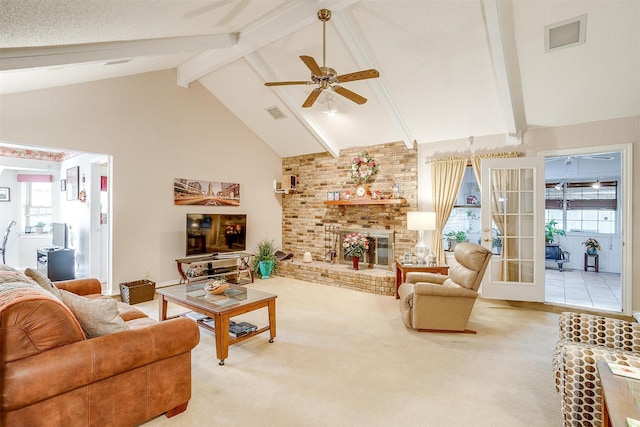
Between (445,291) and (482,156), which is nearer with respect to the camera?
(445,291)

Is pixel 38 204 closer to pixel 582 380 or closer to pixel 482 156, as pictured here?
pixel 482 156

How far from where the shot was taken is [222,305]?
2.96 m

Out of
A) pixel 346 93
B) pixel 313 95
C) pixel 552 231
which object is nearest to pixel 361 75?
pixel 346 93

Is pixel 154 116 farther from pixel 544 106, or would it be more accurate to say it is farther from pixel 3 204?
pixel 544 106

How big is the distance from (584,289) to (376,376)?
200 inches

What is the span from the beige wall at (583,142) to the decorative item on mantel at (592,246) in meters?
4.08

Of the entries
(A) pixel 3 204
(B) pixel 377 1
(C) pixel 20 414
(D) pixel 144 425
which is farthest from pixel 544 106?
(A) pixel 3 204

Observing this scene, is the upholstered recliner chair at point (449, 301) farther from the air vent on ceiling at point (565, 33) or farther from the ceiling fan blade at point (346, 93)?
the air vent on ceiling at point (565, 33)

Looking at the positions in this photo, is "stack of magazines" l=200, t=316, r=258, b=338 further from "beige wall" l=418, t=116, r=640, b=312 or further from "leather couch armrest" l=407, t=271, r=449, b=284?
"beige wall" l=418, t=116, r=640, b=312

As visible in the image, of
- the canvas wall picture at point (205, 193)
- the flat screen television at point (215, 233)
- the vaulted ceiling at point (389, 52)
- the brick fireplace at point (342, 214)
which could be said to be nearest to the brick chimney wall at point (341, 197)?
the brick fireplace at point (342, 214)

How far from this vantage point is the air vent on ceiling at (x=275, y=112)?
19.3ft

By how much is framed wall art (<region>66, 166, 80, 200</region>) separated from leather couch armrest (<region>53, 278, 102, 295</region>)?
3.24m

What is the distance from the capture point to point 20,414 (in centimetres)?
153

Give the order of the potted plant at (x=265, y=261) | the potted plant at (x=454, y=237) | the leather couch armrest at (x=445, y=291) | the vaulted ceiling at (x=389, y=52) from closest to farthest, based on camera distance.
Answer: the vaulted ceiling at (x=389, y=52)
the leather couch armrest at (x=445, y=291)
the potted plant at (x=265, y=261)
the potted plant at (x=454, y=237)
